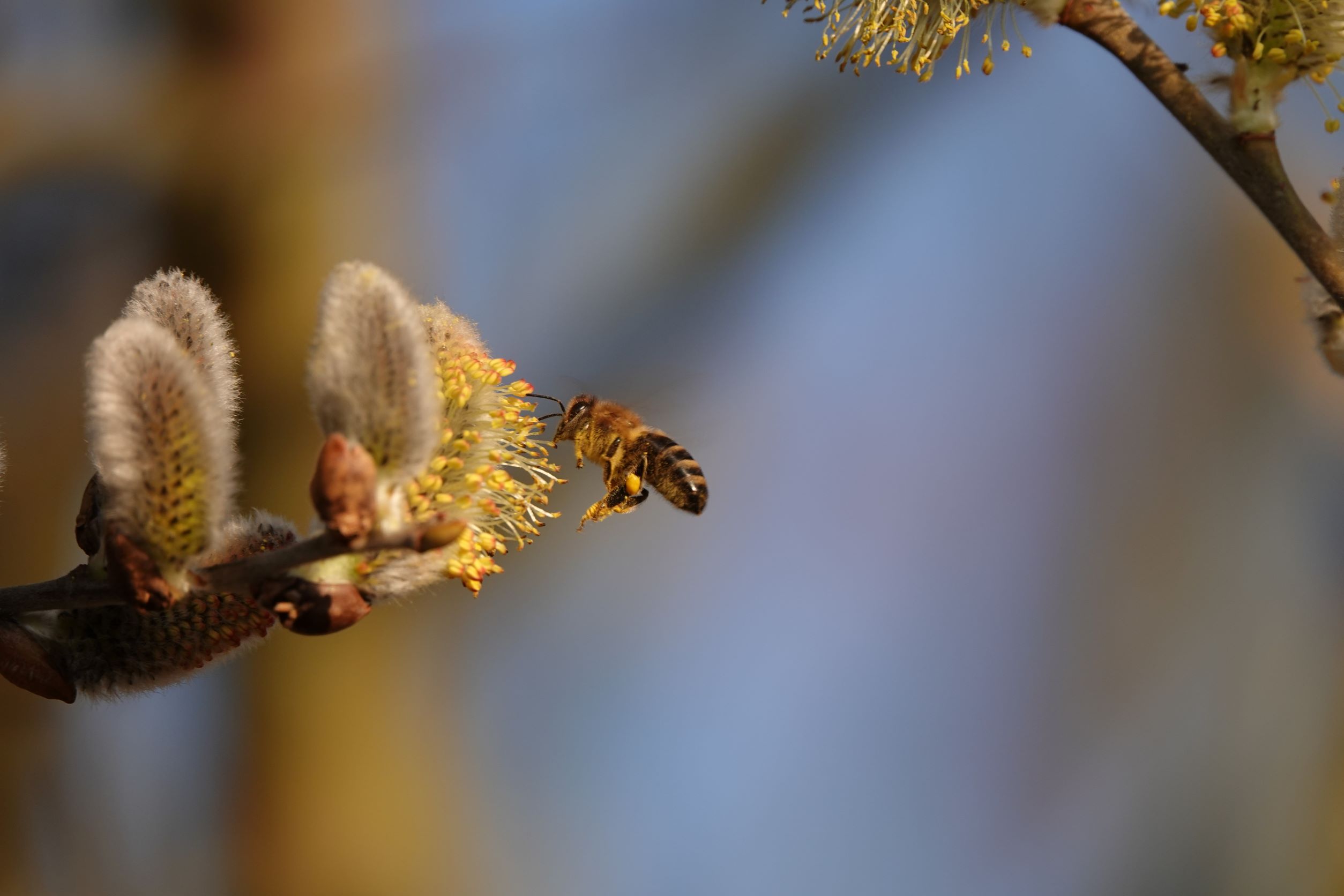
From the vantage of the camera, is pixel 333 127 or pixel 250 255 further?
pixel 333 127

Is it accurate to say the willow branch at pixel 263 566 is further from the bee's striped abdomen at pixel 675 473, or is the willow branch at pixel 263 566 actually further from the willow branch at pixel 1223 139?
the bee's striped abdomen at pixel 675 473

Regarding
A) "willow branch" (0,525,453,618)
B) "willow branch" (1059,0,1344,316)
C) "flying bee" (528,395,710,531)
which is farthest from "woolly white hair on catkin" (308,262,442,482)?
"flying bee" (528,395,710,531)

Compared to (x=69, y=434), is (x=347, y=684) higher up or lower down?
lower down

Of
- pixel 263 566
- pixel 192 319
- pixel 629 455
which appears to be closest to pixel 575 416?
pixel 629 455

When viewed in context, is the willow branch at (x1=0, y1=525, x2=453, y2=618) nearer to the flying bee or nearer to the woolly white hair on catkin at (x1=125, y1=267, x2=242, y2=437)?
the woolly white hair on catkin at (x1=125, y1=267, x2=242, y2=437)

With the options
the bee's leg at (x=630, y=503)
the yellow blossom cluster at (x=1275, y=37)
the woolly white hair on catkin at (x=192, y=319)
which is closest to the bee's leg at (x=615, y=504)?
the bee's leg at (x=630, y=503)

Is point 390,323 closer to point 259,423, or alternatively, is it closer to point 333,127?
point 259,423

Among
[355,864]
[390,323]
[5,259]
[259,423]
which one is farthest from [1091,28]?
[5,259]

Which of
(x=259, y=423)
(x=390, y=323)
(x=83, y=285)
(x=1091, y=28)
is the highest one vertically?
(x=83, y=285)
